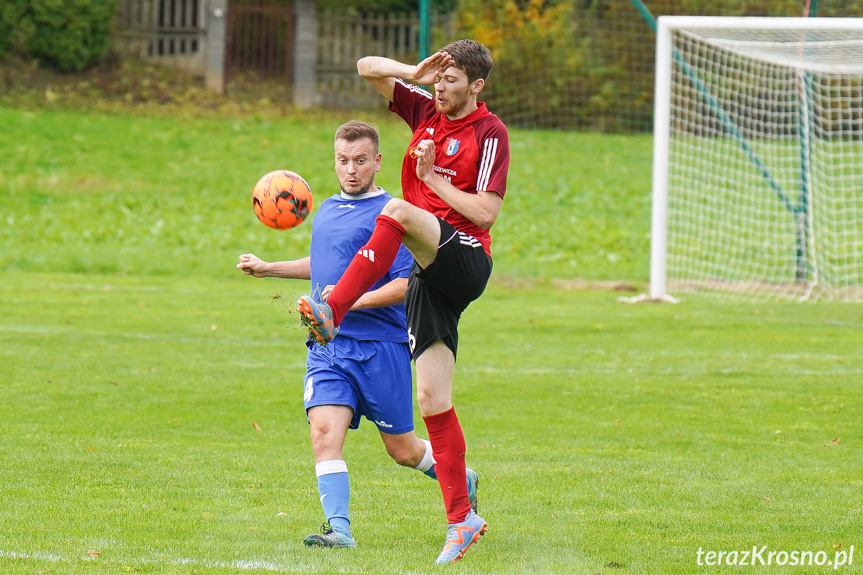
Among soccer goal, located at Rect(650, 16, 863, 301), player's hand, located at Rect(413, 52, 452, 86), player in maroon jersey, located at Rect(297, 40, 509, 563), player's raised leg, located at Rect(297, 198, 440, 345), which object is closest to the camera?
player's raised leg, located at Rect(297, 198, 440, 345)

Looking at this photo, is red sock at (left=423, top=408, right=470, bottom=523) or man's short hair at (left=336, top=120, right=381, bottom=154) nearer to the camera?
red sock at (left=423, top=408, right=470, bottom=523)

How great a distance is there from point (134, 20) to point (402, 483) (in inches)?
1034

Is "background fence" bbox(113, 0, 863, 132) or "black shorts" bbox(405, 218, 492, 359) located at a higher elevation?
"background fence" bbox(113, 0, 863, 132)

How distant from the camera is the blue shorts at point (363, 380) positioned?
4922mm

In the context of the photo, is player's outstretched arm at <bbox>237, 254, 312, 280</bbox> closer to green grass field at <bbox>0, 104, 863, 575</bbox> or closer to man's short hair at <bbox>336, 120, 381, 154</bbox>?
green grass field at <bbox>0, 104, 863, 575</bbox>

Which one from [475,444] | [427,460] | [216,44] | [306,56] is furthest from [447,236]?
[216,44]

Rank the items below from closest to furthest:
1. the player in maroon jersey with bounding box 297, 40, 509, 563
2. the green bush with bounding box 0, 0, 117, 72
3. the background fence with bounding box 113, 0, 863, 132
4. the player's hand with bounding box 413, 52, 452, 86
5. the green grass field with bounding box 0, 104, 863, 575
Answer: the player in maroon jersey with bounding box 297, 40, 509, 563
the player's hand with bounding box 413, 52, 452, 86
the green grass field with bounding box 0, 104, 863, 575
the background fence with bounding box 113, 0, 863, 132
the green bush with bounding box 0, 0, 117, 72

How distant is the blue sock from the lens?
476 cm

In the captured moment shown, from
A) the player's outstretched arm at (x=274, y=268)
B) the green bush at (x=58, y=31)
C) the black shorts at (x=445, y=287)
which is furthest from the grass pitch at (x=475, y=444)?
the green bush at (x=58, y=31)

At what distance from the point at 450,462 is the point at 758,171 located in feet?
43.9

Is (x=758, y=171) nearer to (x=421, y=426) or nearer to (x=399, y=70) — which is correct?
(x=421, y=426)

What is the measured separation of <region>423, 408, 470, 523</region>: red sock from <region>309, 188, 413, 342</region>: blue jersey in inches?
19.5

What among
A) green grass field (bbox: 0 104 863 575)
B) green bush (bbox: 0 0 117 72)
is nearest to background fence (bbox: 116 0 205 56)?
green bush (bbox: 0 0 117 72)

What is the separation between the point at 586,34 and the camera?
19797 mm
